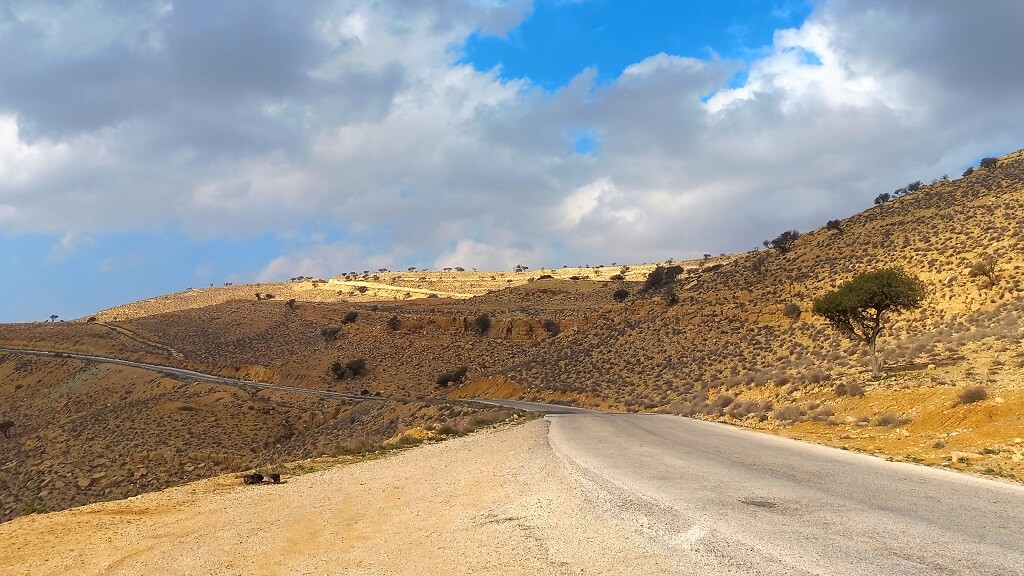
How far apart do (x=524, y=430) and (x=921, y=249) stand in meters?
36.9

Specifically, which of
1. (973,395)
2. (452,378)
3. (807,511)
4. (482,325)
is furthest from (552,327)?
(807,511)

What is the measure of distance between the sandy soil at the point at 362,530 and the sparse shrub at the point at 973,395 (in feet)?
38.6

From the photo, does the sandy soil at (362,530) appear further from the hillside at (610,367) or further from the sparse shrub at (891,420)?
the sparse shrub at (891,420)

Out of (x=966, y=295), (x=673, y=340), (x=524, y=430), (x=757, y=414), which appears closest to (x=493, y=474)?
(x=524, y=430)

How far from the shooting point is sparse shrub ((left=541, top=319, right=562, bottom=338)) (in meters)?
69.3

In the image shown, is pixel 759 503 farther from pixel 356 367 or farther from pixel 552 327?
pixel 552 327

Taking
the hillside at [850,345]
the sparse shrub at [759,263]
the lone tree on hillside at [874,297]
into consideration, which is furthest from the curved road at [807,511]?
the sparse shrub at [759,263]

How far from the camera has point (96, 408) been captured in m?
46.0

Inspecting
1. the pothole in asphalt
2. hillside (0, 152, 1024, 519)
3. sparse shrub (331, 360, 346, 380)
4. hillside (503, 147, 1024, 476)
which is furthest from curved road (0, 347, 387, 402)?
the pothole in asphalt

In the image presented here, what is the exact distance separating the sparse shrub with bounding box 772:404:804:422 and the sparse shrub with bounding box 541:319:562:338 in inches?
1777

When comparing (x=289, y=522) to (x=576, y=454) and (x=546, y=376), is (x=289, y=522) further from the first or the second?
(x=546, y=376)

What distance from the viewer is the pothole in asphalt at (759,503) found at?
8055 millimetres

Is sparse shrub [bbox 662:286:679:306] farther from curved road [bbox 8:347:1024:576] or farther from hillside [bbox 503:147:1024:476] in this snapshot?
curved road [bbox 8:347:1024:576]

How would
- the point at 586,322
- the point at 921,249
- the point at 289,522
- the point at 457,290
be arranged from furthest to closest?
the point at 457,290 < the point at 586,322 < the point at 921,249 < the point at 289,522
